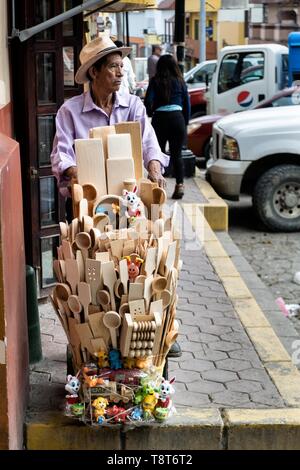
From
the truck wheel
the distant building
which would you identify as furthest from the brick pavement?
the distant building

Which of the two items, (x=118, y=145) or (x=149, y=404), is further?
(x=118, y=145)

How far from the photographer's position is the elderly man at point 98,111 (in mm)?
4672

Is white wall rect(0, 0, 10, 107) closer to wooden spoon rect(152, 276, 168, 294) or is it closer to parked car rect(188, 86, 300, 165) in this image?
wooden spoon rect(152, 276, 168, 294)

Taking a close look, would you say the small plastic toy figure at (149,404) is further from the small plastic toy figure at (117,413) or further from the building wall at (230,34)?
the building wall at (230,34)

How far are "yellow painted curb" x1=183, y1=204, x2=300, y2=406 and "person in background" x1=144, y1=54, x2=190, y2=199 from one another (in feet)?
9.01

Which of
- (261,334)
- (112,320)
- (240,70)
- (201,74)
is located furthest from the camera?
(201,74)

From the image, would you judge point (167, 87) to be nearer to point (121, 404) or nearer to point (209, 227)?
point (209, 227)

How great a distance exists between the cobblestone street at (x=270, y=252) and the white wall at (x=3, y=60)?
122 inches

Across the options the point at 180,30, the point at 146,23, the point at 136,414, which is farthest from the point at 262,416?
the point at 146,23

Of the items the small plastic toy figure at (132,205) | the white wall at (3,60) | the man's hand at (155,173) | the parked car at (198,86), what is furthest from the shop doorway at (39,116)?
the parked car at (198,86)

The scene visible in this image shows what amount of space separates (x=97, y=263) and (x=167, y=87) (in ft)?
22.2

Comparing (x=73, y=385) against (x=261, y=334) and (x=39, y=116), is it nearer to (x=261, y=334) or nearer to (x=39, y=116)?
(x=261, y=334)

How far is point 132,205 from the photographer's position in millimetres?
4254

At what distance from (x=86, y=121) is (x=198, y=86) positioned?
17.8 metres
